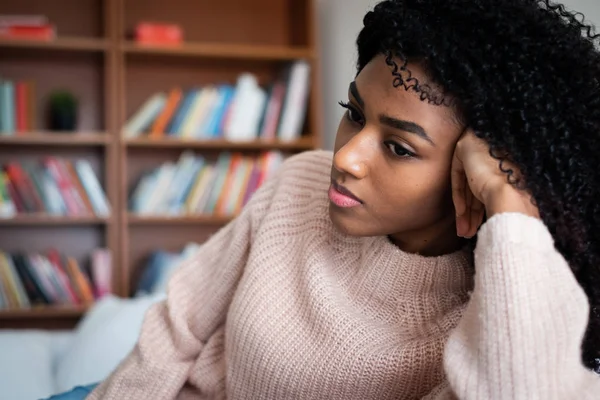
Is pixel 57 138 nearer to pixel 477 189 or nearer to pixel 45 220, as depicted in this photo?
pixel 45 220

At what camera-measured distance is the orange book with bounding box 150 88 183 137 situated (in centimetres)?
313

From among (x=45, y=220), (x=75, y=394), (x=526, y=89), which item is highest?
(x=526, y=89)

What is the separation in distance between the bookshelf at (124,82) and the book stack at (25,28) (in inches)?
1.8

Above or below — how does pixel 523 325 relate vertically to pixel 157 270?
above

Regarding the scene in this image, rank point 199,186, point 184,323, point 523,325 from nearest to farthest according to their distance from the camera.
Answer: point 523,325 < point 184,323 < point 199,186

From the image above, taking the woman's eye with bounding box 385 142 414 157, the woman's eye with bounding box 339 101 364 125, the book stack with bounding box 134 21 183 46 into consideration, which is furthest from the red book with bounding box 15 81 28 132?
the woman's eye with bounding box 385 142 414 157

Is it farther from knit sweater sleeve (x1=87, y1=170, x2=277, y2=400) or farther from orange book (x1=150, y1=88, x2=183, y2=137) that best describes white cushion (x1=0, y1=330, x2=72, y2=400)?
orange book (x1=150, y1=88, x2=183, y2=137)

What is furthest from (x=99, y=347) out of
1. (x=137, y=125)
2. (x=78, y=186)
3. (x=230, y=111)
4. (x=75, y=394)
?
(x=230, y=111)

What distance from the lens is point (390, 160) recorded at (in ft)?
2.91

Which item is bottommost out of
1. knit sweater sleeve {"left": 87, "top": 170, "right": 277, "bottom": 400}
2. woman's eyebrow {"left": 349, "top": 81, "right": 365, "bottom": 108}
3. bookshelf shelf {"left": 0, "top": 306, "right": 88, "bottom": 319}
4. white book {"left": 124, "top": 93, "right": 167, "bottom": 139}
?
bookshelf shelf {"left": 0, "top": 306, "right": 88, "bottom": 319}

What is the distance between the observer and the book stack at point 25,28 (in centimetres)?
293

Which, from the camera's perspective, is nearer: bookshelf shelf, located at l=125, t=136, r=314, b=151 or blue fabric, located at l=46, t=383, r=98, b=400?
blue fabric, located at l=46, t=383, r=98, b=400

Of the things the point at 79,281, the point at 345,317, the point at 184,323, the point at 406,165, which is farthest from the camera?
the point at 79,281

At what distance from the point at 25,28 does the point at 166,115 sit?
0.69 meters
